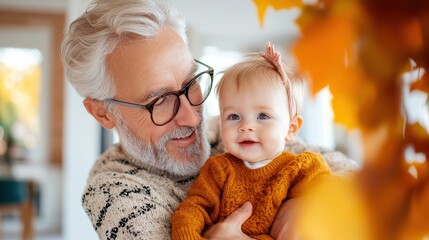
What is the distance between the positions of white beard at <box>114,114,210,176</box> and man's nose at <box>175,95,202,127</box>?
0.07ft

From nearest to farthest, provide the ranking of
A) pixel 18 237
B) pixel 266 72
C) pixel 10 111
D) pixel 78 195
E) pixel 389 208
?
1. pixel 389 208
2. pixel 266 72
3. pixel 78 195
4. pixel 18 237
5. pixel 10 111

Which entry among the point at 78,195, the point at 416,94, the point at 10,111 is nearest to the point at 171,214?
the point at 416,94

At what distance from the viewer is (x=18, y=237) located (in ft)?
22.6

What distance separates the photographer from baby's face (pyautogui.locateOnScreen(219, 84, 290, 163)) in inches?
44.7

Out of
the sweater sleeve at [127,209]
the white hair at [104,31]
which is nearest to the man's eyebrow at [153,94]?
the white hair at [104,31]

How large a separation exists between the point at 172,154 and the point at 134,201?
0.78 feet

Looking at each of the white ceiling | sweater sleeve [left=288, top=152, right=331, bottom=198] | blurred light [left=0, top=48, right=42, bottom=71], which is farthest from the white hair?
blurred light [left=0, top=48, right=42, bottom=71]

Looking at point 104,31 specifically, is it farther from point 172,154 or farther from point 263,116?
point 263,116

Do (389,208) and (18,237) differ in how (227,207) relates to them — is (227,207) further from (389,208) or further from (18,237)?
(18,237)

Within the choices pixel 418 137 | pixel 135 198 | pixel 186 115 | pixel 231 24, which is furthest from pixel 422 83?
pixel 231 24

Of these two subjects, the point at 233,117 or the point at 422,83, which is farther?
the point at 233,117

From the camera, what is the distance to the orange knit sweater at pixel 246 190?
1104 mm

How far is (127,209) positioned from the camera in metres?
1.13

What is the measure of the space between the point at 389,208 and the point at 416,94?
0.25 feet
